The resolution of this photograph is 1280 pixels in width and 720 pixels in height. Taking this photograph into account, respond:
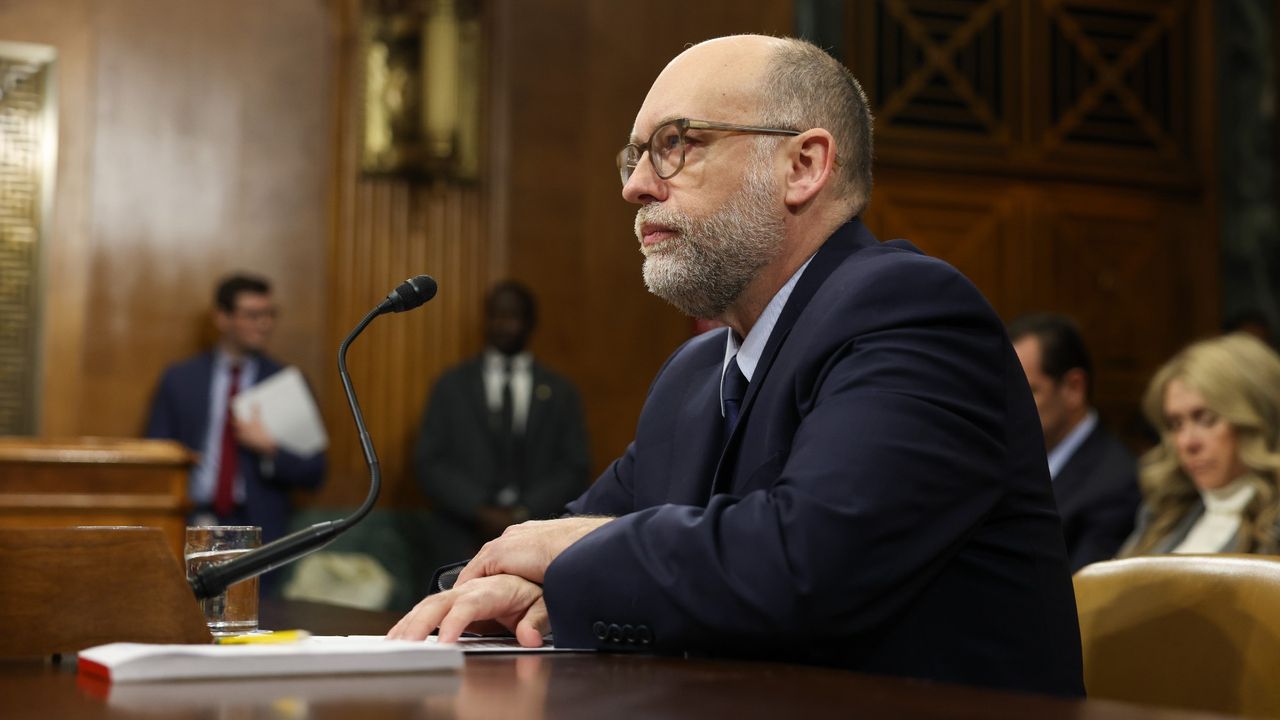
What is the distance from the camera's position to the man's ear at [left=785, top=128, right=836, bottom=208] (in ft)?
7.41

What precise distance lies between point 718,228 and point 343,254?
16.4 feet

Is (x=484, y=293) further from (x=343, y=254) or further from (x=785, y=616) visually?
(x=785, y=616)

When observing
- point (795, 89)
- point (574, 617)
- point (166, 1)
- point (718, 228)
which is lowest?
point (574, 617)

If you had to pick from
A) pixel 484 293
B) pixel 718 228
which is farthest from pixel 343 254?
pixel 718 228

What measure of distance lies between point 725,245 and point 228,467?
14.8 feet

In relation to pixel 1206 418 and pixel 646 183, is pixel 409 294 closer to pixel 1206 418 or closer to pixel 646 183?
pixel 646 183

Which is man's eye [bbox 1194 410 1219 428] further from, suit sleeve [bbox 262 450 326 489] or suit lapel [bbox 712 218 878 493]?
suit sleeve [bbox 262 450 326 489]

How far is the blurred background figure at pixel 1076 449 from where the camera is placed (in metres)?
4.32

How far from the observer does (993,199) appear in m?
7.94

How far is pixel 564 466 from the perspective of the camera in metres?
6.58

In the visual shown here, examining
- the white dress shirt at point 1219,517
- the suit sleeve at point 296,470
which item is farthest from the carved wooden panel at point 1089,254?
the white dress shirt at point 1219,517

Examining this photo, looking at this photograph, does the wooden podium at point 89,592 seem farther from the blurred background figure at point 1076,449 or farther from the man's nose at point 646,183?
the blurred background figure at point 1076,449

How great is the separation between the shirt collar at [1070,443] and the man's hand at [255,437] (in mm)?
3254

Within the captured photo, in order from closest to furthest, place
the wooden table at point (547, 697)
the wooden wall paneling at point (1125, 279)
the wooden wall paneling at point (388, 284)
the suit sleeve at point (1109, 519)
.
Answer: the wooden table at point (547, 697), the suit sleeve at point (1109, 519), the wooden wall paneling at point (388, 284), the wooden wall paneling at point (1125, 279)
